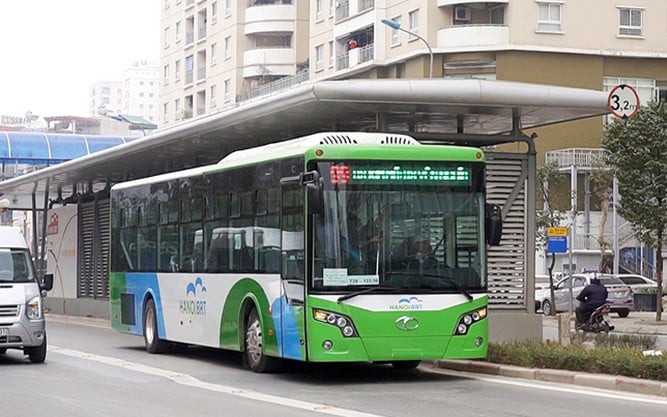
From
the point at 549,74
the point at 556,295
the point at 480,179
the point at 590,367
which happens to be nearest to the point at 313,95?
the point at 480,179

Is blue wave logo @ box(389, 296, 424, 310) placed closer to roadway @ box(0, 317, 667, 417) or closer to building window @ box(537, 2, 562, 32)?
roadway @ box(0, 317, 667, 417)

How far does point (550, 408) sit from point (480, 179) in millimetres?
4231

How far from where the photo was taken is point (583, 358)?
16.9 meters

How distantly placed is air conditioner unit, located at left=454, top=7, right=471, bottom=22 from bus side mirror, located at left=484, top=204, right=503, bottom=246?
1737 inches

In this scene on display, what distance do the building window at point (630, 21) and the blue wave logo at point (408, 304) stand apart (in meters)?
47.5

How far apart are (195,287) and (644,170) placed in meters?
19.7

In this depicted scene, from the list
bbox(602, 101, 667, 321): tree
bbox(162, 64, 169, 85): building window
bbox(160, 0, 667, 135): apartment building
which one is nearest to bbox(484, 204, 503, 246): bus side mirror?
bbox(602, 101, 667, 321): tree

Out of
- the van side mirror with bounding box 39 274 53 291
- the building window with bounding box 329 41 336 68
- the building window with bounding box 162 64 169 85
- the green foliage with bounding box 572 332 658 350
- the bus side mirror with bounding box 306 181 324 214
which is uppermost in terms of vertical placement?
the building window with bounding box 162 64 169 85

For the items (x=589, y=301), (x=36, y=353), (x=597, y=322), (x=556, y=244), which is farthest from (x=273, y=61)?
(x=36, y=353)

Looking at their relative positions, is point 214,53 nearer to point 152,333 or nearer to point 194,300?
point 152,333

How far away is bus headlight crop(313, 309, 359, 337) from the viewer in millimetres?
16266

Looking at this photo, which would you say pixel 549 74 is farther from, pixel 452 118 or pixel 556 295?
pixel 452 118

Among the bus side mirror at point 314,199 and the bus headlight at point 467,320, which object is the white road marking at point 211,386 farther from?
the bus headlight at point 467,320

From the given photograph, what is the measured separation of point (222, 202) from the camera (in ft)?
65.1
